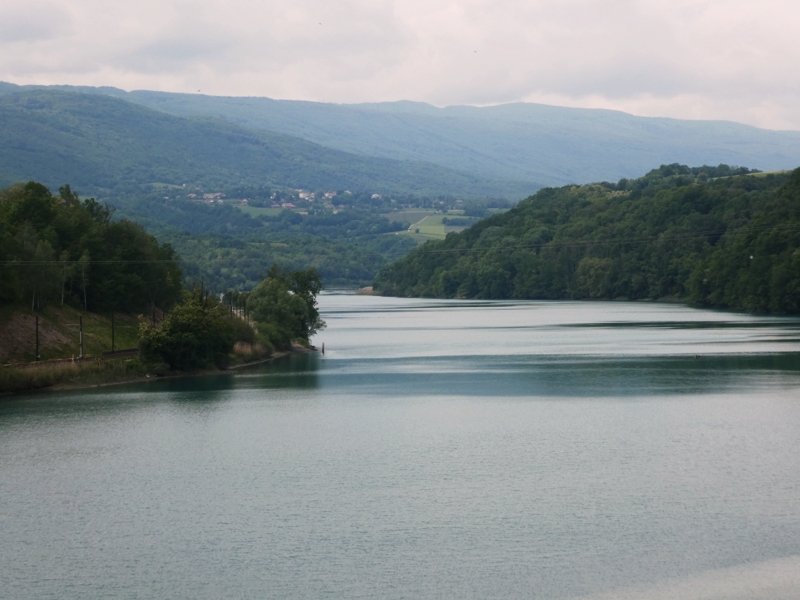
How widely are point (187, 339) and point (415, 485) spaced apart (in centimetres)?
3722

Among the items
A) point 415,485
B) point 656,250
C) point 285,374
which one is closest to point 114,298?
point 285,374

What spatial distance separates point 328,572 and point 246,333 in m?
54.0

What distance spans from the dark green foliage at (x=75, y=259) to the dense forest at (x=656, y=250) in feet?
176

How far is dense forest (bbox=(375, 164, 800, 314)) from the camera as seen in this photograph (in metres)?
119

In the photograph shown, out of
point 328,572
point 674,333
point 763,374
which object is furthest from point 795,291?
point 328,572

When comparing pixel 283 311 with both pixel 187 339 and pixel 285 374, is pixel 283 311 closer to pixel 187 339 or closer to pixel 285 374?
pixel 285 374

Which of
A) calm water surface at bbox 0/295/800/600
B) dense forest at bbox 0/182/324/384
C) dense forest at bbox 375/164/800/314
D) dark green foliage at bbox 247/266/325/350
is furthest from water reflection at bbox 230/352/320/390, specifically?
dense forest at bbox 375/164/800/314

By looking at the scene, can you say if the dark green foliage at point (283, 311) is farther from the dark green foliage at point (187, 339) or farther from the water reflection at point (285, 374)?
→ the dark green foliage at point (187, 339)

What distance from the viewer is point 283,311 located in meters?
91.2

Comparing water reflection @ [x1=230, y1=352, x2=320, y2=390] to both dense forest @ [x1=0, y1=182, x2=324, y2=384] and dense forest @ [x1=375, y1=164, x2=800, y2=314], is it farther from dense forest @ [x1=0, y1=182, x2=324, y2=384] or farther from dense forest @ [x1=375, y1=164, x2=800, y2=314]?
dense forest @ [x1=375, y1=164, x2=800, y2=314]

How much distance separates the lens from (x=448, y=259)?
199 metres

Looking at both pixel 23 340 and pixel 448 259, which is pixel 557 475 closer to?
pixel 23 340

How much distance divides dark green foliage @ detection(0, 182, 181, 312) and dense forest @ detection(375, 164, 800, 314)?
5373 centimetres

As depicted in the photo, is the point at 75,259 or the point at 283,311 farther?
the point at 283,311
